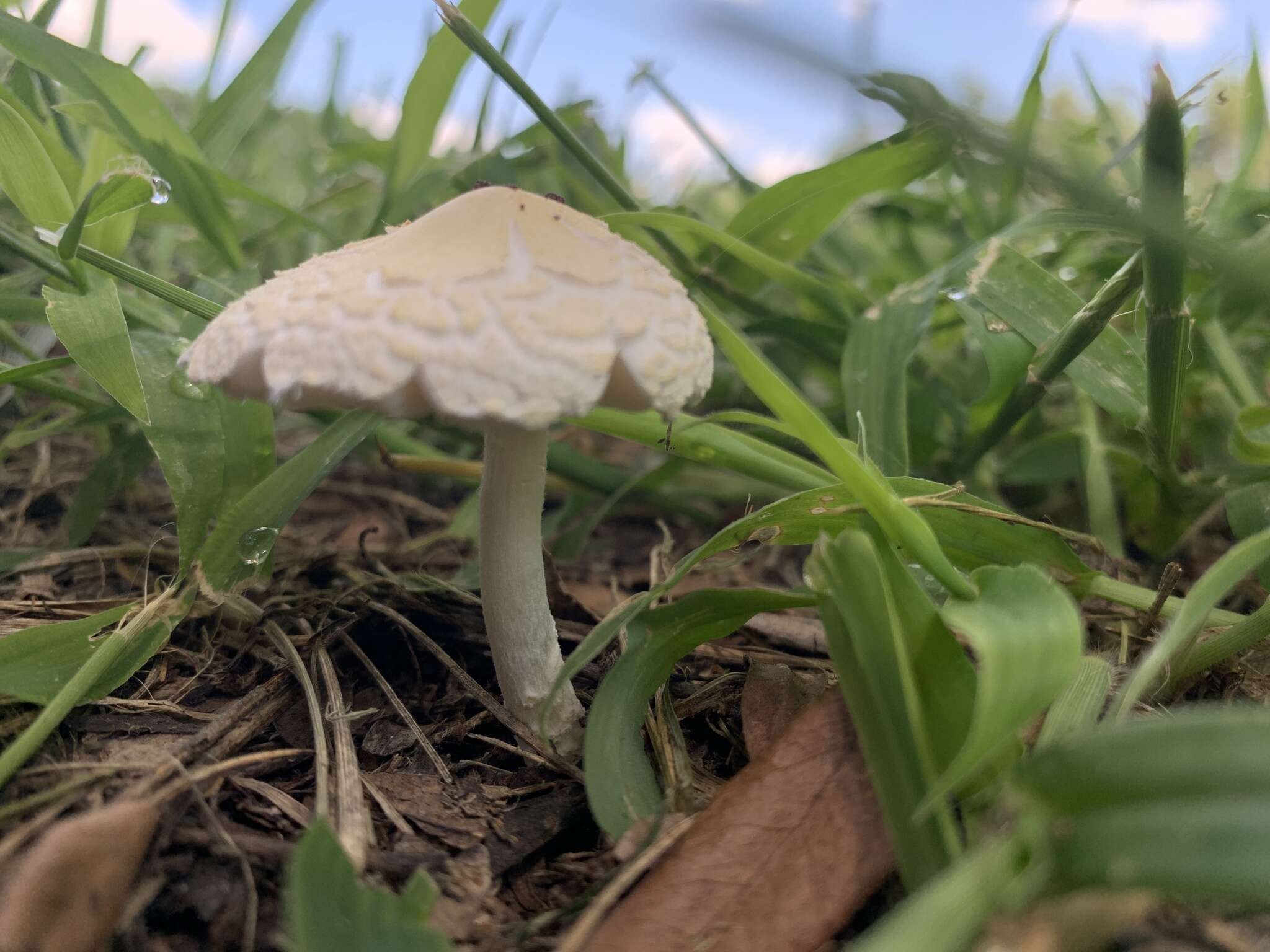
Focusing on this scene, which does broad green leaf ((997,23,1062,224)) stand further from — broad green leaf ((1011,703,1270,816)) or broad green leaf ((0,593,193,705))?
broad green leaf ((0,593,193,705))

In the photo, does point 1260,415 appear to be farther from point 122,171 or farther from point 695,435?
point 122,171

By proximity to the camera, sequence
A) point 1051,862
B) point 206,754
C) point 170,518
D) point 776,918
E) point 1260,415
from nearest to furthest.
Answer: point 1051,862 < point 776,918 < point 206,754 < point 1260,415 < point 170,518

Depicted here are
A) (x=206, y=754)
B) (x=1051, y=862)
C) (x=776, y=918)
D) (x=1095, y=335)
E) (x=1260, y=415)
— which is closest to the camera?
(x=1051, y=862)

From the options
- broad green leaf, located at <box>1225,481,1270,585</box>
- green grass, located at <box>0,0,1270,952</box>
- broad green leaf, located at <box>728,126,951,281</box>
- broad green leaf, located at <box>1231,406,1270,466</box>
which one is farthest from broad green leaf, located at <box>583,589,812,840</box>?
broad green leaf, located at <box>728,126,951,281</box>

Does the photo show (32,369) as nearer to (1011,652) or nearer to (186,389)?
(186,389)

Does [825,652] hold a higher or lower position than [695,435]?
lower

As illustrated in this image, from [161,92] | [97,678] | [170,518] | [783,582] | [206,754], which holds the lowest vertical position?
[783,582]

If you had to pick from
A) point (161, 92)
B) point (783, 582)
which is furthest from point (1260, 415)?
point (161, 92)

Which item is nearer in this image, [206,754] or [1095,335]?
[206,754]
